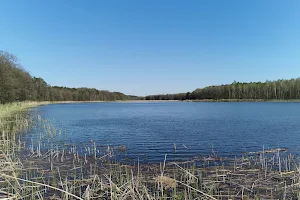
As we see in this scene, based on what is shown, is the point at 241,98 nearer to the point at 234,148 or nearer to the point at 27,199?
the point at 234,148

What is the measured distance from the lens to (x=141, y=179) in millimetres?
10234

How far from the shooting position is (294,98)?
125125 millimetres

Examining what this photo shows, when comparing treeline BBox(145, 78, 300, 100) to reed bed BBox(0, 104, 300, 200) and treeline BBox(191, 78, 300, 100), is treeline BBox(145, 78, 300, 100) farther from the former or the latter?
reed bed BBox(0, 104, 300, 200)

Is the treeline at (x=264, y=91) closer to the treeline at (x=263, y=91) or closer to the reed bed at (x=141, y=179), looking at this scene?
the treeline at (x=263, y=91)

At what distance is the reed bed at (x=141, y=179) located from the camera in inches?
320

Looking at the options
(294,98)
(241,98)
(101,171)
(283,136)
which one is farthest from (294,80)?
(101,171)

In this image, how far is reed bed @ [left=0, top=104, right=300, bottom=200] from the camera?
26.7 ft

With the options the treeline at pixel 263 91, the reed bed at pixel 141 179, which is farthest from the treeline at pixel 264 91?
the reed bed at pixel 141 179

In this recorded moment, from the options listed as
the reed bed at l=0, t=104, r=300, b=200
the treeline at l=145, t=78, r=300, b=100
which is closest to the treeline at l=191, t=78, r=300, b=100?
the treeline at l=145, t=78, r=300, b=100

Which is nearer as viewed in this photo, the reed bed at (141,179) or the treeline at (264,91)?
the reed bed at (141,179)

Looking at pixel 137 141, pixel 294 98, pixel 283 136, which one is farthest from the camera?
pixel 294 98

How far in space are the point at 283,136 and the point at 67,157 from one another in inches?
761

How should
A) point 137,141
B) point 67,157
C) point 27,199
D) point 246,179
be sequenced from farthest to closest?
point 137,141
point 67,157
point 246,179
point 27,199

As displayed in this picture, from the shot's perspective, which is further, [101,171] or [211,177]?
[101,171]
